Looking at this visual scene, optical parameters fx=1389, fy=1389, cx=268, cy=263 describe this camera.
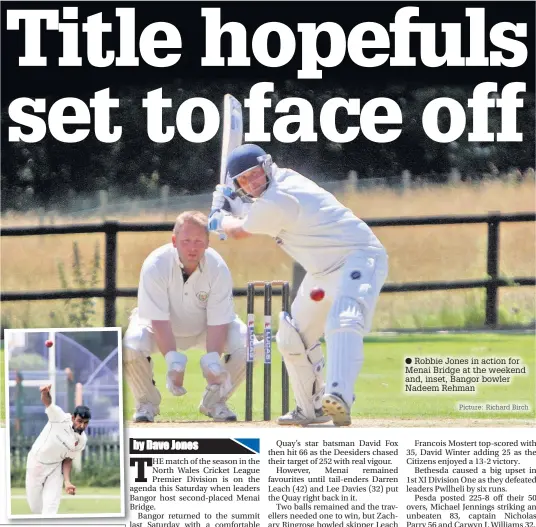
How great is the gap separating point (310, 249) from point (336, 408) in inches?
45.2

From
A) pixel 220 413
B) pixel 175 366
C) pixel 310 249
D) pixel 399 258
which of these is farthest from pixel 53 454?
pixel 399 258

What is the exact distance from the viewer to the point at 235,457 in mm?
9305

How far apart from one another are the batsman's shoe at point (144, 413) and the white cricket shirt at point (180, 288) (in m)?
0.59

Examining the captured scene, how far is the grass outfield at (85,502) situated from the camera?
8405mm

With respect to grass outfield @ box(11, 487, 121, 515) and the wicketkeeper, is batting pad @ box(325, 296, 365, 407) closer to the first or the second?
the wicketkeeper

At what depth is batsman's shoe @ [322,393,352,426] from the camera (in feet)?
27.1

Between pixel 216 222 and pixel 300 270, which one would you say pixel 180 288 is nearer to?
pixel 216 222

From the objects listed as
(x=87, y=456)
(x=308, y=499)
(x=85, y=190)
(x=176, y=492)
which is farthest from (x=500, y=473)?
(x=85, y=190)

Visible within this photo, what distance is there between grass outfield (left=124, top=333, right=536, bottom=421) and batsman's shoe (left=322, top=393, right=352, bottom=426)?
1772 millimetres

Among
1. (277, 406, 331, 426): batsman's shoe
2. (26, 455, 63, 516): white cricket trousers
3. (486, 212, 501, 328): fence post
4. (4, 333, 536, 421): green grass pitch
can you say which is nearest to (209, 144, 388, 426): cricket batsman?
(277, 406, 331, 426): batsman's shoe

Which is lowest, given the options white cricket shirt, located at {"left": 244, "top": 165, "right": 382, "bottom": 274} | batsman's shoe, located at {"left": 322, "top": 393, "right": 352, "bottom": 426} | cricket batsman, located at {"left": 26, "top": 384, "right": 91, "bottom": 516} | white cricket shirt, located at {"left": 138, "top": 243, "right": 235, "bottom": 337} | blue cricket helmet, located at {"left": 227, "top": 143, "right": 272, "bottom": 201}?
cricket batsman, located at {"left": 26, "top": 384, "right": 91, "bottom": 516}

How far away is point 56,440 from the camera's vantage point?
27.2ft

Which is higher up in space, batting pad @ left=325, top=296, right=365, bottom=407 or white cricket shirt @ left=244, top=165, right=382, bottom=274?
white cricket shirt @ left=244, top=165, right=382, bottom=274

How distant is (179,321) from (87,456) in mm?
1629
